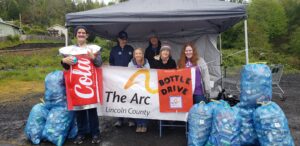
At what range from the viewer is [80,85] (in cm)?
483

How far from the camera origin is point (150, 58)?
621 centimetres

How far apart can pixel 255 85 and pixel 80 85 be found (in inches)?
104

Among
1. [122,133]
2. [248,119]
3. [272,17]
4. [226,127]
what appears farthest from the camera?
[272,17]

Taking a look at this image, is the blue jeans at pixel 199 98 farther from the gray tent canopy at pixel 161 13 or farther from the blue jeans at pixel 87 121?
the blue jeans at pixel 87 121

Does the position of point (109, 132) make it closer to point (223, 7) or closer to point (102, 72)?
point (102, 72)

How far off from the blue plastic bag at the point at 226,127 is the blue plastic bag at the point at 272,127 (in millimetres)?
305

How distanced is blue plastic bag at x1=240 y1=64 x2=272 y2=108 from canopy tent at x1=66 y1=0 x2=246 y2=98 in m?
1.01

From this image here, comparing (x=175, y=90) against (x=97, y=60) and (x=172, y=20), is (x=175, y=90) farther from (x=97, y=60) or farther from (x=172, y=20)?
(x=97, y=60)

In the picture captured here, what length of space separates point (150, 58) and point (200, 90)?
157cm

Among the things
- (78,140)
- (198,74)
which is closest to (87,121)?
(78,140)

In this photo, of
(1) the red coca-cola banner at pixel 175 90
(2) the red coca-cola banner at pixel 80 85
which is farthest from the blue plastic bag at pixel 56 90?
(1) the red coca-cola banner at pixel 175 90

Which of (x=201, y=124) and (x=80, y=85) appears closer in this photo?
(x=201, y=124)

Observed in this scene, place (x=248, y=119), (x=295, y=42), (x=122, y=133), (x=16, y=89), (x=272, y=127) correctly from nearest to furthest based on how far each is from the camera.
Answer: (x=272, y=127), (x=248, y=119), (x=122, y=133), (x=16, y=89), (x=295, y=42)

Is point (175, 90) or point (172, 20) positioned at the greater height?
point (172, 20)
